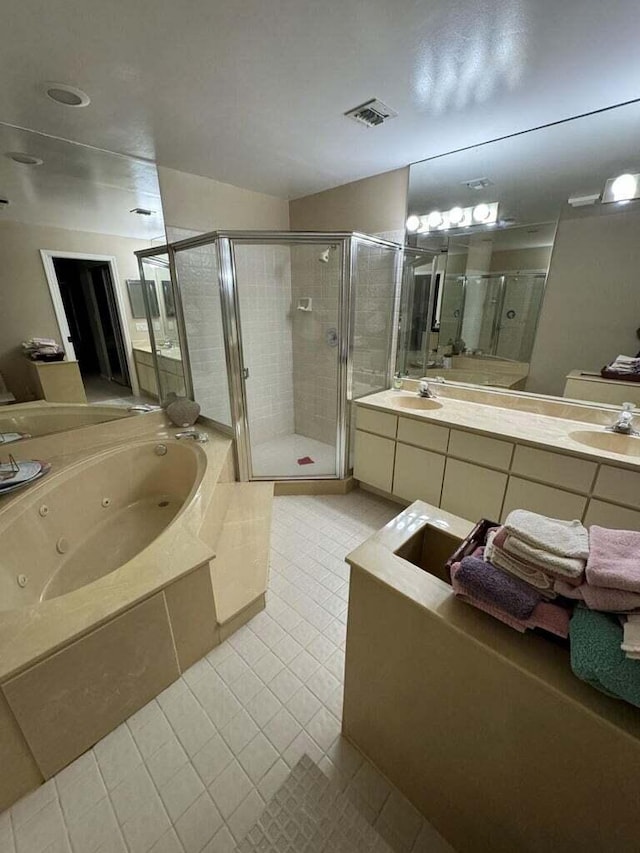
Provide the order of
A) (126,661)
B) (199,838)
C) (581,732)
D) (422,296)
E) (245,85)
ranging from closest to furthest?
(581,732) < (199,838) < (126,661) < (245,85) < (422,296)

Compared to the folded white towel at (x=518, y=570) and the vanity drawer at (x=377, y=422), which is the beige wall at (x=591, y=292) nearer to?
the vanity drawer at (x=377, y=422)

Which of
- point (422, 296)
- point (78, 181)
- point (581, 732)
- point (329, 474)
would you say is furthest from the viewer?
point (329, 474)

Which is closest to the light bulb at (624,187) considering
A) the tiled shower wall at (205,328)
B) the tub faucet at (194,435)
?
the tiled shower wall at (205,328)

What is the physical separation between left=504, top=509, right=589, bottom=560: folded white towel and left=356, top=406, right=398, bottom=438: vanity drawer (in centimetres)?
153

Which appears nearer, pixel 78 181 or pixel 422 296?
pixel 78 181

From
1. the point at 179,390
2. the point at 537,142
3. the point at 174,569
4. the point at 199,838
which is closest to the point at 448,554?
the point at 174,569

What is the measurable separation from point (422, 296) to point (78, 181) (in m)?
2.35

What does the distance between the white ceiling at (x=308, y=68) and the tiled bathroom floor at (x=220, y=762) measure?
2350mm

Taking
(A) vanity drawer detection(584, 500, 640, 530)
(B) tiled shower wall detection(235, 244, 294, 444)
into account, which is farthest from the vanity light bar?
(A) vanity drawer detection(584, 500, 640, 530)

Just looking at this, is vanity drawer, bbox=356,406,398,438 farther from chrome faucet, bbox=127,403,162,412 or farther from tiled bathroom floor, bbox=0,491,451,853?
chrome faucet, bbox=127,403,162,412

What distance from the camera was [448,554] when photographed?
42.1 inches

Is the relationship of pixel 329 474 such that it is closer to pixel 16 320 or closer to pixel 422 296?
pixel 422 296

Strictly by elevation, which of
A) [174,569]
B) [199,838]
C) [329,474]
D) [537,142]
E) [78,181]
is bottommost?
[199,838]

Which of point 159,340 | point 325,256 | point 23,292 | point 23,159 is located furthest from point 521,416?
point 23,159
